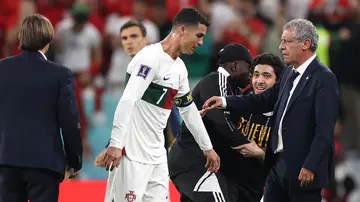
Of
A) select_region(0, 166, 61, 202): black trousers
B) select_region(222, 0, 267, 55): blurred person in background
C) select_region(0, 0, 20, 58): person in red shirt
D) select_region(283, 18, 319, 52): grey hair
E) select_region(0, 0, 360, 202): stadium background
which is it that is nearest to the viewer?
select_region(0, 166, 61, 202): black trousers

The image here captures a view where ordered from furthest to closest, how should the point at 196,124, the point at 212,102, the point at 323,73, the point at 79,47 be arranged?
the point at 79,47 → the point at 212,102 → the point at 196,124 → the point at 323,73

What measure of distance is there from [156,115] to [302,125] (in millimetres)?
1051

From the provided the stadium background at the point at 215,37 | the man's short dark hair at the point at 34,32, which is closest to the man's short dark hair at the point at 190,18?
the man's short dark hair at the point at 34,32

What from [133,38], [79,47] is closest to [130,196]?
[133,38]

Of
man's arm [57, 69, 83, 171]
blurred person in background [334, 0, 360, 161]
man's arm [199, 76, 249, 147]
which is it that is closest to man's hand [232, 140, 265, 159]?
man's arm [199, 76, 249, 147]

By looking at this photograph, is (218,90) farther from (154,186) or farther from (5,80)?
(5,80)

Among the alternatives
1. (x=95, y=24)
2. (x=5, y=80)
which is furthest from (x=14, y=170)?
(x=95, y=24)

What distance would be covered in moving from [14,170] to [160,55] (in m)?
1.31

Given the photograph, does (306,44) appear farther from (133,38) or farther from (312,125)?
(133,38)

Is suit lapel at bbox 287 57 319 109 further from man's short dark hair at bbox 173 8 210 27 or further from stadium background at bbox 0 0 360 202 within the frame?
stadium background at bbox 0 0 360 202

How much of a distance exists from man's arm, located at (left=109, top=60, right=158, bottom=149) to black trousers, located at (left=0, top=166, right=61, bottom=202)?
531 millimetres

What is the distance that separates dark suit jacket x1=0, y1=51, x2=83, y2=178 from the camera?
6.34 m

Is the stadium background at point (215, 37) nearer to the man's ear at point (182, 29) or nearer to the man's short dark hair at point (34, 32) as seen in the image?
the man's ear at point (182, 29)

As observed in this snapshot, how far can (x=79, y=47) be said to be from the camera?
506 inches
